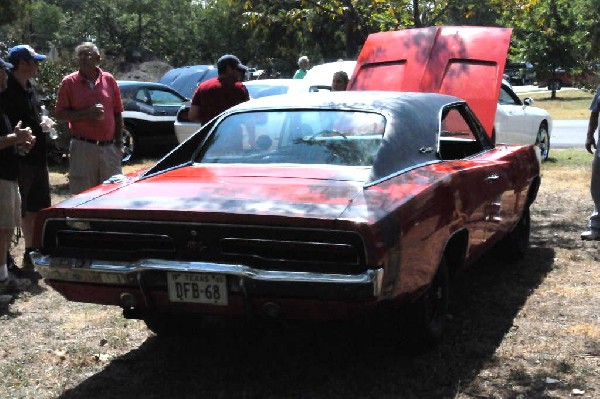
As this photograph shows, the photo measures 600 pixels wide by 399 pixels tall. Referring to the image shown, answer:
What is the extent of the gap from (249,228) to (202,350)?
1299mm

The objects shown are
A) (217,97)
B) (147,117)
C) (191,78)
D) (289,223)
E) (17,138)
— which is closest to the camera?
(289,223)

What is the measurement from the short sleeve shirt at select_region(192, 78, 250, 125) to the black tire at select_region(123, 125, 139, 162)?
6238mm

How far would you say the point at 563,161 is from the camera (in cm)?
1418

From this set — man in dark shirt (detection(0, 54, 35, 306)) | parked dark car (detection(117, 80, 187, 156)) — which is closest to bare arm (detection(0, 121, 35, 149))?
man in dark shirt (detection(0, 54, 35, 306))

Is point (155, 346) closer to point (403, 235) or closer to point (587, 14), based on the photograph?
point (403, 235)

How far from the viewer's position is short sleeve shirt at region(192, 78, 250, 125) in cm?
826

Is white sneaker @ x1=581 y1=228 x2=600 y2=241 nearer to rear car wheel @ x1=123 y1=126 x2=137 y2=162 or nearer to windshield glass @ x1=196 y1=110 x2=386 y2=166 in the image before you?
windshield glass @ x1=196 y1=110 x2=386 y2=166

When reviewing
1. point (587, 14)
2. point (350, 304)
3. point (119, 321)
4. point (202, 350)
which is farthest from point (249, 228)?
point (587, 14)

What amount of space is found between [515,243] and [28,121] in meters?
3.90

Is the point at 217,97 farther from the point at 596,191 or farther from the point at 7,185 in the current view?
the point at 596,191

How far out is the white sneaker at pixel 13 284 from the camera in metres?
→ 6.38

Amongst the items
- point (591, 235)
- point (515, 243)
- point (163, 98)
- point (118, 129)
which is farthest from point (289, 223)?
point (163, 98)

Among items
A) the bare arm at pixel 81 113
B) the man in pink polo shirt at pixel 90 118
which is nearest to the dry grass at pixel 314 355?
the man in pink polo shirt at pixel 90 118

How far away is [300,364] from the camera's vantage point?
4.80 m
